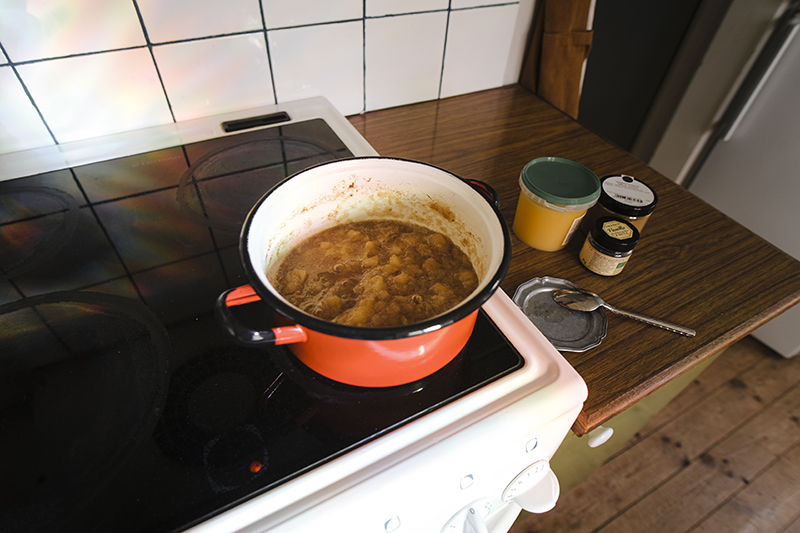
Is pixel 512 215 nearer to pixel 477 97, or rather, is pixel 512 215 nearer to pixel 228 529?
pixel 477 97

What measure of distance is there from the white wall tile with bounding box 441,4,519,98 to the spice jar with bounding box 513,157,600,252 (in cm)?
44

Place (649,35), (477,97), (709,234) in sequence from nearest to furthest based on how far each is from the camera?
(709,234)
(477,97)
(649,35)

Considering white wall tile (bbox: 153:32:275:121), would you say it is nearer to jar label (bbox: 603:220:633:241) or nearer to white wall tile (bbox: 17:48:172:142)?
white wall tile (bbox: 17:48:172:142)

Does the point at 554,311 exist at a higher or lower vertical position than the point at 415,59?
lower

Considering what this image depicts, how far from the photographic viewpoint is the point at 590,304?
584 mm

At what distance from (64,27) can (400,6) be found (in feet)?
1.85

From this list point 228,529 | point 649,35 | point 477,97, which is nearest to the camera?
point 228,529

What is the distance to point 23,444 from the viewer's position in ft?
1.28

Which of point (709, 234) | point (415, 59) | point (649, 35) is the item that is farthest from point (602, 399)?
point (649, 35)

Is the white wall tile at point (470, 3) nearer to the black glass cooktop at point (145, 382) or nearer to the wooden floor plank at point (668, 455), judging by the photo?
the black glass cooktop at point (145, 382)

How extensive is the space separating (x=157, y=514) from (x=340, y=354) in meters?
0.19

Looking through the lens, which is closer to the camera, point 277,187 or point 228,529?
point 228,529

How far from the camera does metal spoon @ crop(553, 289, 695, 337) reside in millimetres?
564

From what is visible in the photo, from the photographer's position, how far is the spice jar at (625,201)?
0.64 metres
